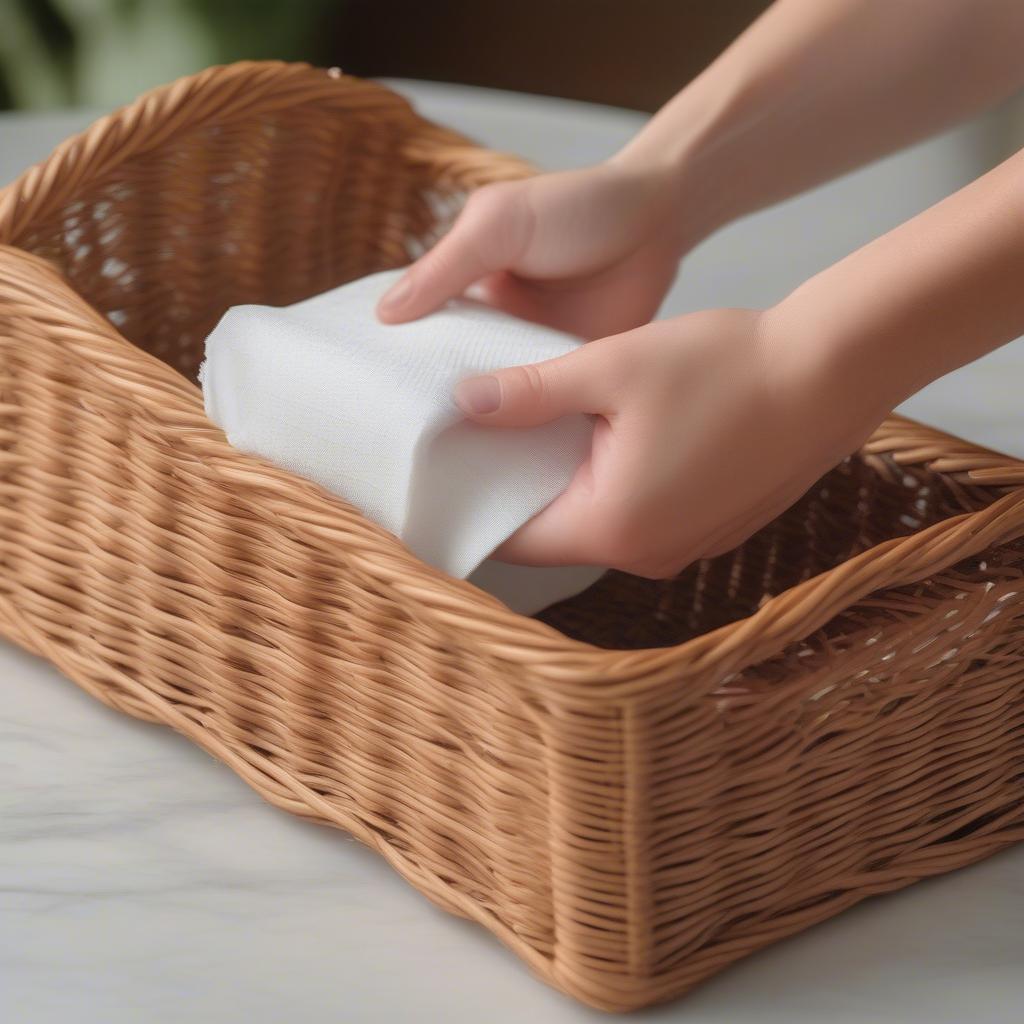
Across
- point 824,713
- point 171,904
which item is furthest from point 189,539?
point 824,713

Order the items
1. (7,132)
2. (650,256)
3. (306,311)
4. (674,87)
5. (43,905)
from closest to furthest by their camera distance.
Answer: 1. (43,905)
2. (306,311)
3. (650,256)
4. (7,132)
5. (674,87)

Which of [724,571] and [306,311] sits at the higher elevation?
[306,311]

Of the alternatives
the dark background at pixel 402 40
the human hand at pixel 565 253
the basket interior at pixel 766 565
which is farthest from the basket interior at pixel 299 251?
the dark background at pixel 402 40

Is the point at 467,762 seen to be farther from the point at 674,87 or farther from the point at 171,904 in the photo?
the point at 674,87

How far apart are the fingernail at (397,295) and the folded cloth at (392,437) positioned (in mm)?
81

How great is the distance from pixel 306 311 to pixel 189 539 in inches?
6.0

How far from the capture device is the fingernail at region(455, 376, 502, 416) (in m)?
0.59

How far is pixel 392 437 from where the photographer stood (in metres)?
0.60

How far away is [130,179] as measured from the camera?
2.97ft

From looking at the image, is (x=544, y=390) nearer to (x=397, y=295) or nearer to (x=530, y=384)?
(x=530, y=384)

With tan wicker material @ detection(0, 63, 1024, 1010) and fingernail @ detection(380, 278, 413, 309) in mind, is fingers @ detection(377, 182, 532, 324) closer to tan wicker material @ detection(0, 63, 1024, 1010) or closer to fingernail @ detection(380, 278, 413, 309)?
fingernail @ detection(380, 278, 413, 309)

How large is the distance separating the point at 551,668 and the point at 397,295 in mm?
316

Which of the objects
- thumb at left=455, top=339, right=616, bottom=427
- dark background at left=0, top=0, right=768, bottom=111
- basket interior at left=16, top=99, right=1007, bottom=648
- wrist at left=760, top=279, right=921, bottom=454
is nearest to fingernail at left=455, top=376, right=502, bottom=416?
thumb at left=455, top=339, right=616, bottom=427

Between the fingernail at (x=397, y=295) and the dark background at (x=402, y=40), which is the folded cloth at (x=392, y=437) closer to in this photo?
the fingernail at (x=397, y=295)
